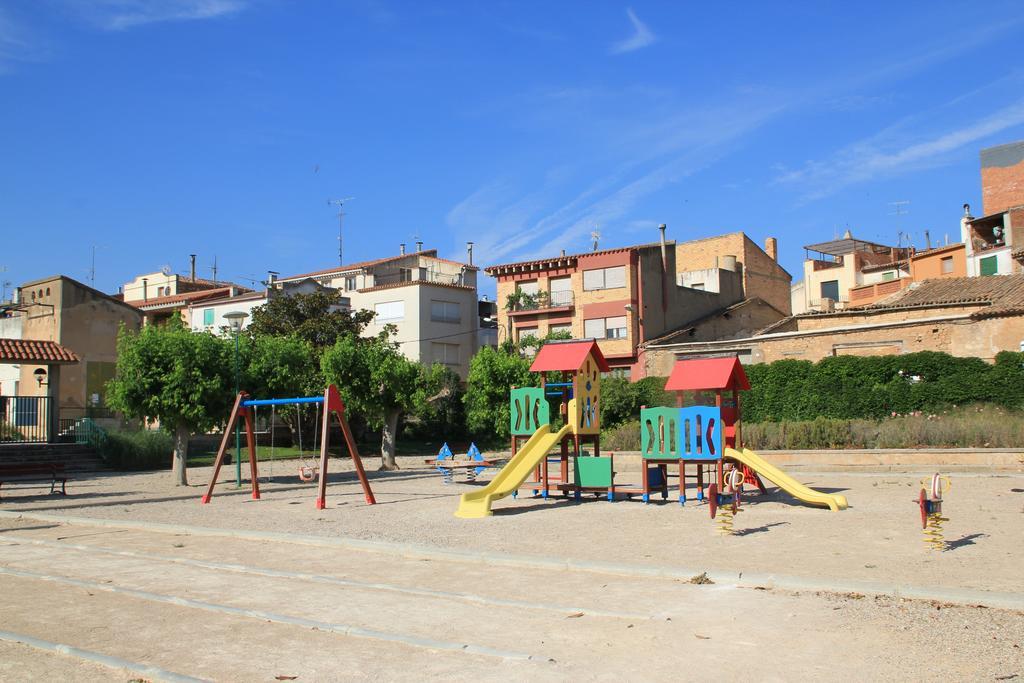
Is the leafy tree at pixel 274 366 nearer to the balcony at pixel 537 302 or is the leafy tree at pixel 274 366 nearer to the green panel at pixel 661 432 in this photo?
the green panel at pixel 661 432

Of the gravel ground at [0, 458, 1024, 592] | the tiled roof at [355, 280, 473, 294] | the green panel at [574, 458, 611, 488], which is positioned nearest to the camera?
the gravel ground at [0, 458, 1024, 592]

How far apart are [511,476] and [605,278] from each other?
125 ft

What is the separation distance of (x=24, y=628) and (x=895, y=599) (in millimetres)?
7787

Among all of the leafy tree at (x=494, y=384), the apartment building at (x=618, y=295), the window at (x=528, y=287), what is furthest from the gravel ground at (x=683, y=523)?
the window at (x=528, y=287)

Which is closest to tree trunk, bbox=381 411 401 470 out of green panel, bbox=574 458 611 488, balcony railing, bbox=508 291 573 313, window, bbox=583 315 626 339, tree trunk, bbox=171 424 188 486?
tree trunk, bbox=171 424 188 486

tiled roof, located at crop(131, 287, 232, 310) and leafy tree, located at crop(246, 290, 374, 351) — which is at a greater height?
tiled roof, located at crop(131, 287, 232, 310)

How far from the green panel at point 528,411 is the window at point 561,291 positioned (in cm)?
3677

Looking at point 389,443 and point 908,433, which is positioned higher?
point 908,433

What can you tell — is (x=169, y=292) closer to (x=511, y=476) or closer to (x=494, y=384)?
(x=494, y=384)

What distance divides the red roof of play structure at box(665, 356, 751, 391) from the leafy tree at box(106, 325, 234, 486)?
40.0 ft

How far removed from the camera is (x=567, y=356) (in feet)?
63.5

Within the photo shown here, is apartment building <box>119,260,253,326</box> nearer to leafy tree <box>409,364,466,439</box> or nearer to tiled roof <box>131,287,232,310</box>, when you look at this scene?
tiled roof <box>131,287,232,310</box>

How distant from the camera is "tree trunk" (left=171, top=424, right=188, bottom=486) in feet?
78.2

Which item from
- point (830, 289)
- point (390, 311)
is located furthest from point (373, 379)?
point (830, 289)
